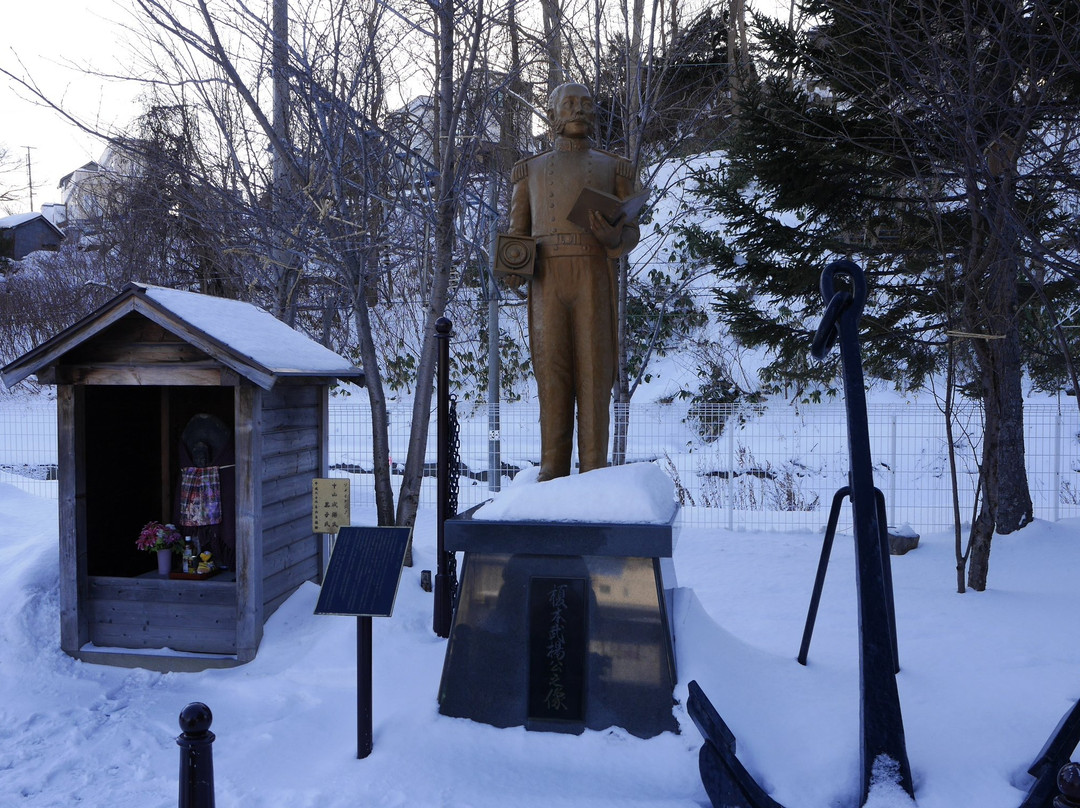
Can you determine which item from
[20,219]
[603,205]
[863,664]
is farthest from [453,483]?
[20,219]

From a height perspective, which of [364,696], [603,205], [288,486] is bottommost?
[364,696]

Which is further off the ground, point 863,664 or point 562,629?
point 863,664

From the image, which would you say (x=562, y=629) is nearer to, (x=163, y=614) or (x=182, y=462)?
(x=163, y=614)

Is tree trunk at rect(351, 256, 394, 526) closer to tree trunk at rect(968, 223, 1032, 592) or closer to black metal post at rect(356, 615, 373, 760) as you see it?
black metal post at rect(356, 615, 373, 760)

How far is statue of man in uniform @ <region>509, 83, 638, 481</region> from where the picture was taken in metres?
4.48

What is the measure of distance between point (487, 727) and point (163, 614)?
2.94 m

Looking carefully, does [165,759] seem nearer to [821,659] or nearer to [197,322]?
[197,322]

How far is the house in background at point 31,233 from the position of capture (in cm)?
3148

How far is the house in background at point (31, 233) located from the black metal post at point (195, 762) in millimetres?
33103

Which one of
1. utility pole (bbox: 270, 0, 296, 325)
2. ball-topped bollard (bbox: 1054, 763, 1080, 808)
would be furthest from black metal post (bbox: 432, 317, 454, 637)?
ball-topped bollard (bbox: 1054, 763, 1080, 808)

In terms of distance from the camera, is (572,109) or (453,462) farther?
(453,462)

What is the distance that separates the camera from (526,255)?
175 inches

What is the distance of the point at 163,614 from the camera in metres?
5.71

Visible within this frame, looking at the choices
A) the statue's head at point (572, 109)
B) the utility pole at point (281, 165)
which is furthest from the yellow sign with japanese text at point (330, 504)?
the statue's head at point (572, 109)
